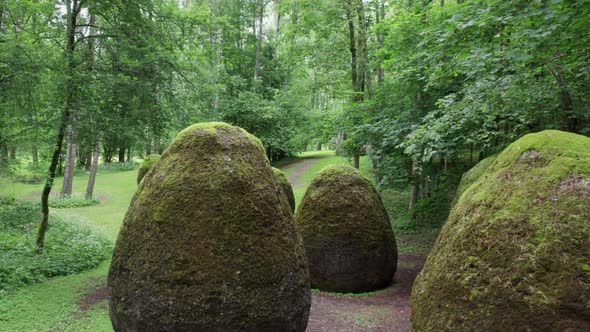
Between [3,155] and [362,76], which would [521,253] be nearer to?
[3,155]

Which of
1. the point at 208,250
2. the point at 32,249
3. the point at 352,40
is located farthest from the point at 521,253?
the point at 352,40

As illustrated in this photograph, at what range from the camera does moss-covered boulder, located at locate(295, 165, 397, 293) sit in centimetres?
857

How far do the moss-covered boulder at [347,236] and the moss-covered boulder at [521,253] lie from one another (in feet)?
15.5

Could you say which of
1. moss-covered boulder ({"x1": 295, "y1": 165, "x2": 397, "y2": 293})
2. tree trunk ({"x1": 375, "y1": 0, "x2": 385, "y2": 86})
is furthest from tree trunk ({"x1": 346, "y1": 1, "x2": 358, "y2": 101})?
moss-covered boulder ({"x1": 295, "y1": 165, "x2": 397, "y2": 293})

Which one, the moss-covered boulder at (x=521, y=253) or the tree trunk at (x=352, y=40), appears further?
the tree trunk at (x=352, y=40)

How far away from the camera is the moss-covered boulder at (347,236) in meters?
8.57

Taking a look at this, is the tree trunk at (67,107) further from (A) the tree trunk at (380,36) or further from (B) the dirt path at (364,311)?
(A) the tree trunk at (380,36)

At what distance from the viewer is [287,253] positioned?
14.7 feet

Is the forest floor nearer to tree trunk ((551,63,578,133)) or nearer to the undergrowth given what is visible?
the undergrowth

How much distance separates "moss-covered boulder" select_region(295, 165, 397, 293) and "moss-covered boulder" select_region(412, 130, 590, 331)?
4.73 m

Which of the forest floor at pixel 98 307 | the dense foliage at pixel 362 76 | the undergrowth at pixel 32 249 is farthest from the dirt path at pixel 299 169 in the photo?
the undergrowth at pixel 32 249

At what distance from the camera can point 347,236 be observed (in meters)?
8.59

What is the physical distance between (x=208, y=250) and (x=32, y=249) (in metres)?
8.77

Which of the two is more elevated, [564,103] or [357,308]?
[564,103]
